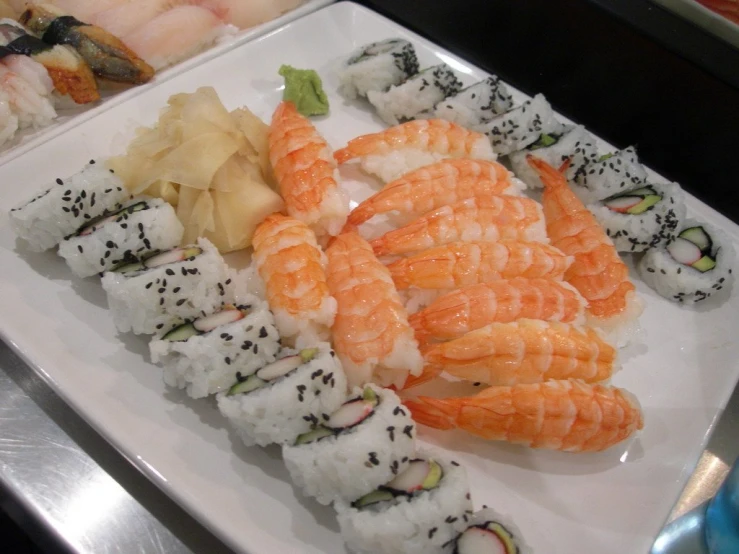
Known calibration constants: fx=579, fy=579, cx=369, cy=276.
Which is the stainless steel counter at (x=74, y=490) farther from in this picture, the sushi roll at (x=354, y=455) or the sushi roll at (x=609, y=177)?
the sushi roll at (x=609, y=177)

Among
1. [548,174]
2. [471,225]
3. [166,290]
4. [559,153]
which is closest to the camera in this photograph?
[166,290]

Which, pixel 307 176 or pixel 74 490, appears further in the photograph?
pixel 307 176

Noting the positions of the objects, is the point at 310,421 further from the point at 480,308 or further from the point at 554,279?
the point at 554,279

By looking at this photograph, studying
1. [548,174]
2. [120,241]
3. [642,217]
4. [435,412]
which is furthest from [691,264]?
[120,241]

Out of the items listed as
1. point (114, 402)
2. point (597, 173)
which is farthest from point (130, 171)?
point (597, 173)

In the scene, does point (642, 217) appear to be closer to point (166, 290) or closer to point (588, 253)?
point (588, 253)

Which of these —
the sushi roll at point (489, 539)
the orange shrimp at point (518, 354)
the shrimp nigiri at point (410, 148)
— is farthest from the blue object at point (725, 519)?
the shrimp nigiri at point (410, 148)

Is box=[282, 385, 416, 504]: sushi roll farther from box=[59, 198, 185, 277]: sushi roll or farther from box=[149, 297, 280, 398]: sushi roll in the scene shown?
box=[59, 198, 185, 277]: sushi roll
